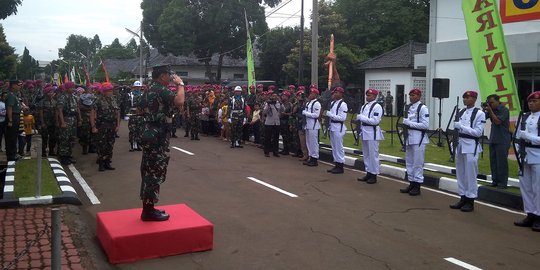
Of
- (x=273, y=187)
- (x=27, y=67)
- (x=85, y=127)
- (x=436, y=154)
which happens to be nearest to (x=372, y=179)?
(x=273, y=187)

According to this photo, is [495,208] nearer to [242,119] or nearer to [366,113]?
[366,113]

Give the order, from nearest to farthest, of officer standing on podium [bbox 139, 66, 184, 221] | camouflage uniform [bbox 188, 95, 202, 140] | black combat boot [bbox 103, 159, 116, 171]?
1. officer standing on podium [bbox 139, 66, 184, 221]
2. black combat boot [bbox 103, 159, 116, 171]
3. camouflage uniform [bbox 188, 95, 202, 140]

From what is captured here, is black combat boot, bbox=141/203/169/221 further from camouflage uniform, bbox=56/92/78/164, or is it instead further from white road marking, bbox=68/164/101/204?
camouflage uniform, bbox=56/92/78/164

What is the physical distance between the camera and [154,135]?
5758 mm

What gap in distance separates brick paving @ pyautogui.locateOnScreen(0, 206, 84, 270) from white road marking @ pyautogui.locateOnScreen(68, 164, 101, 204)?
894 mm

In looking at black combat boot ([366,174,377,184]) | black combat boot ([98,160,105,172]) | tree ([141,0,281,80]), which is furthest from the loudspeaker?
tree ([141,0,281,80])

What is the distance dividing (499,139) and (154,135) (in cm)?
703

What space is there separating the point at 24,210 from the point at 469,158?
712 centimetres

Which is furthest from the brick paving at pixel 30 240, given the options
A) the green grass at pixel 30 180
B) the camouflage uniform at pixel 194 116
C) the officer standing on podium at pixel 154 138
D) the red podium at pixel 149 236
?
the camouflage uniform at pixel 194 116

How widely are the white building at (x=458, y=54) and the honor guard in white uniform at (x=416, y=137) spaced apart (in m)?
10.6

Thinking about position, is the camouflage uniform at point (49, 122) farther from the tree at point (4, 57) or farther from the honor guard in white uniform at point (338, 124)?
the tree at point (4, 57)

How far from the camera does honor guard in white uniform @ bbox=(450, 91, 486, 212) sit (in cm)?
811

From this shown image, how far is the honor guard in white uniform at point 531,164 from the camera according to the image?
279 inches

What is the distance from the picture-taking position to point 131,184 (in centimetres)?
966
